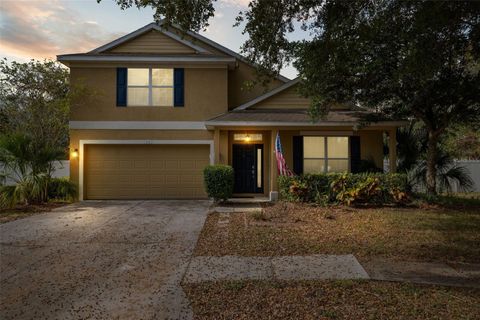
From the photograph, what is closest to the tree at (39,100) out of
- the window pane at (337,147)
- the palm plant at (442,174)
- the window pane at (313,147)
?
the window pane at (313,147)

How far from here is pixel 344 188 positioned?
38.8ft

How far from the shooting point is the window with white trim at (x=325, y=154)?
14.7 m

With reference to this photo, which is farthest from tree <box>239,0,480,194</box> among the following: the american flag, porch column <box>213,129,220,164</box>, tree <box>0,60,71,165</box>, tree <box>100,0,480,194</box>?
tree <box>0,60,71,165</box>

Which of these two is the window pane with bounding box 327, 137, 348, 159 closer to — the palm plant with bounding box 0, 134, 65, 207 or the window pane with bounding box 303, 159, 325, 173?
the window pane with bounding box 303, 159, 325, 173

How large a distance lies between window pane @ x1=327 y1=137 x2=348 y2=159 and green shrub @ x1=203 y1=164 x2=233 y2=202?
4.60 metres

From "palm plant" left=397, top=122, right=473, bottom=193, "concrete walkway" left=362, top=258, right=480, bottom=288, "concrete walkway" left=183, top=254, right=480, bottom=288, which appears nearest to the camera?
"concrete walkway" left=362, top=258, right=480, bottom=288

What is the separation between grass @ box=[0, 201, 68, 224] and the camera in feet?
34.0

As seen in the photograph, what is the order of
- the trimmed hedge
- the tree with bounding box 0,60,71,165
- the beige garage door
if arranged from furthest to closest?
the beige garage door
the tree with bounding box 0,60,71,165
the trimmed hedge

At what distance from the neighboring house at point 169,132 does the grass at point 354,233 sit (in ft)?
14.0

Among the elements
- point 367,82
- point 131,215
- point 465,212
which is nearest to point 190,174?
point 131,215

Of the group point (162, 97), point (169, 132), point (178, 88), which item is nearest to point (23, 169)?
point (169, 132)

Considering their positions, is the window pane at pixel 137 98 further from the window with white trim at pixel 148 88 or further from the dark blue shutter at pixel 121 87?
the dark blue shutter at pixel 121 87

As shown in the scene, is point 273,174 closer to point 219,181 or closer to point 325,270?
point 219,181

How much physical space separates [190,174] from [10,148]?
6290 mm
